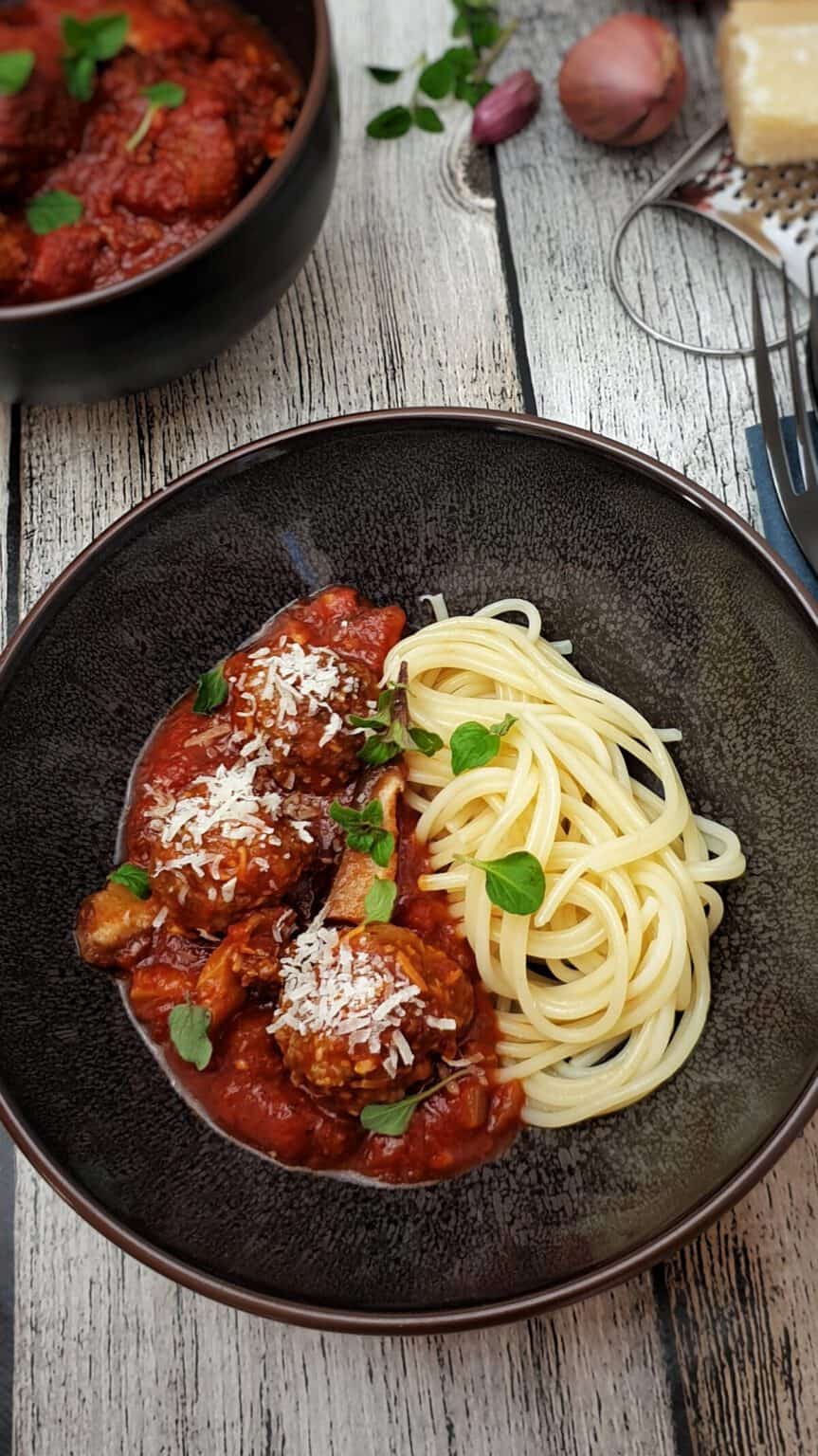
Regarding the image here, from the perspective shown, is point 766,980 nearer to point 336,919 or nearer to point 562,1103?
point 562,1103

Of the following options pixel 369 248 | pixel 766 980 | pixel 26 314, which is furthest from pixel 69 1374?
pixel 369 248

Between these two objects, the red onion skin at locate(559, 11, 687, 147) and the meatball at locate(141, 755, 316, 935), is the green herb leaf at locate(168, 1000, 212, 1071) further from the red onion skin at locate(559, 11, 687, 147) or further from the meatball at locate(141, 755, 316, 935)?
the red onion skin at locate(559, 11, 687, 147)

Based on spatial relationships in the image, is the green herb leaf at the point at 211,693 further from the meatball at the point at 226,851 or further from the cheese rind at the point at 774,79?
the cheese rind at the point at 774,79

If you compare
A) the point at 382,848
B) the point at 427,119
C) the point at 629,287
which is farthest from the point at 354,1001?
the point at 427,119

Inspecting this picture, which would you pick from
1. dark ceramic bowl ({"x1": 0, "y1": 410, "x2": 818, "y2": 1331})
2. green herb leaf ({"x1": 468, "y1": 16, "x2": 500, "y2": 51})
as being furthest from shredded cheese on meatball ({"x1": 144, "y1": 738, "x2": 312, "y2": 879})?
green herb leaf ({"x1": 468, "y1": 16, "x2": 500, "y2": 51})

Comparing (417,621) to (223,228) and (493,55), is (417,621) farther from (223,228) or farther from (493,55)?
Result: (493,55)
